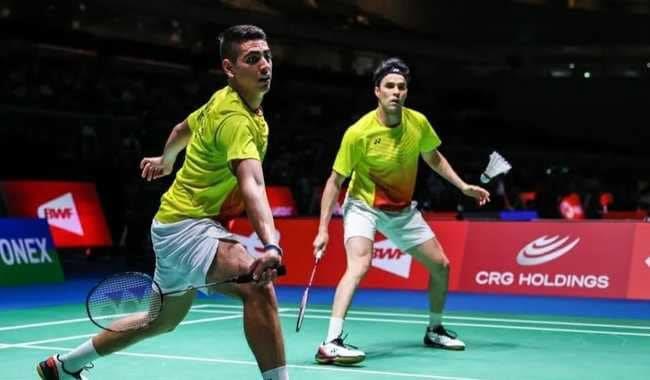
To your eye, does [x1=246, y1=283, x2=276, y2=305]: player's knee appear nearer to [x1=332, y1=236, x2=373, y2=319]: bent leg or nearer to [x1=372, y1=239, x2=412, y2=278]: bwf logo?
[x1=332, y1=236, x2=373, y2=319]: bent leg

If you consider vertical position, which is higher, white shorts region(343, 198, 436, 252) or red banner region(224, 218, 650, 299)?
white shorts region(343, 198, 436, 252)

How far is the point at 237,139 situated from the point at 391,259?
7732mm

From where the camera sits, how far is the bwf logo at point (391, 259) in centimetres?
1157

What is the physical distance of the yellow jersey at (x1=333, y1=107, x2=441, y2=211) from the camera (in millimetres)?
7094

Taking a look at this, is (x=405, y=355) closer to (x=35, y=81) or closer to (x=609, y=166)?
(x=35, y=81)

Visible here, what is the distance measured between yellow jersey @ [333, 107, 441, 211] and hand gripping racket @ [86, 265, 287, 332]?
2749 millimetres

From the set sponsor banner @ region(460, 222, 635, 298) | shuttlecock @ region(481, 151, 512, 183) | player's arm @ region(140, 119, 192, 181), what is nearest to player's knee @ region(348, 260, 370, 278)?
shuttlecock @ region(481, 151, 512, 183)

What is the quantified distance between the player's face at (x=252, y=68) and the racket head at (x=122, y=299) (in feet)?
3.12

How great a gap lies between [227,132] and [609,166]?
27272mm

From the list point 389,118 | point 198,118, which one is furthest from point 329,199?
point 198,118

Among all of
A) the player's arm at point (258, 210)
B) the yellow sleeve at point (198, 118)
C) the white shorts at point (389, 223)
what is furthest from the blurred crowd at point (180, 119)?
the player's arm at point (258, 210)

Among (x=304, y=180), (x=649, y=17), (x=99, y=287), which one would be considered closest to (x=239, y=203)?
(x=99, y=287)

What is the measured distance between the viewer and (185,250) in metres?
4.41

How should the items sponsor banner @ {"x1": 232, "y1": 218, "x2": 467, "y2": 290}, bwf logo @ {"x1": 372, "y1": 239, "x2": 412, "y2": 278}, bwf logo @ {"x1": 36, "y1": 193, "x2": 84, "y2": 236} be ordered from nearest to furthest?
1. sponsor banner @ {"x1": 232, "y1": 218, "x2": 467, "y2": 290}
2. bwf logo @ {"x1": 372, "y1": 239, "x2": 412, "y2": 278}
3. bwf logo @ {"x1": 36, "y1": 193, "x2": 84, "y2": 236}
